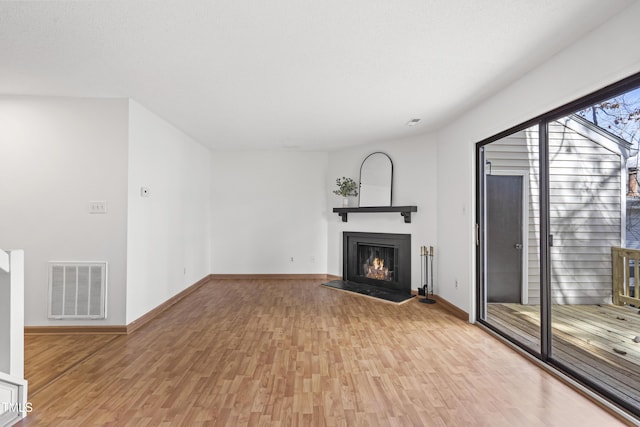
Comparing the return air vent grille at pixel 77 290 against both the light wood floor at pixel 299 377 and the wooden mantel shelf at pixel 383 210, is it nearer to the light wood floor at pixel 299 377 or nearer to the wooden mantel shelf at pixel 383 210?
the light wood floor at pixel 299 377

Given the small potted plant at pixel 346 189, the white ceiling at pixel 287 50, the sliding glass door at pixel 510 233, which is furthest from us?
the small potted plant at pixel 346 189

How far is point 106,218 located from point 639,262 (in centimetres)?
455

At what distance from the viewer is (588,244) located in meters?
2.65

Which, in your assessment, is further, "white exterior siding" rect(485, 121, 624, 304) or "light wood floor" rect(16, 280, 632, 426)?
"white exterior siding" rect(485, 121, 624, 304)

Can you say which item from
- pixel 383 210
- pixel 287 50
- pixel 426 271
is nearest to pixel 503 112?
pixel 287 50

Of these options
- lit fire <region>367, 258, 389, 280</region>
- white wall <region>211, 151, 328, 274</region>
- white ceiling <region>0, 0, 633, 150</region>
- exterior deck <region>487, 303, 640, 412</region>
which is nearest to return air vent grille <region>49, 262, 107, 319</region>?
white ceiling <region>0, 0, 633, 150</region>

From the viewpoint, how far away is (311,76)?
103 inches

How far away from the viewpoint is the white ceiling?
176 centimetres

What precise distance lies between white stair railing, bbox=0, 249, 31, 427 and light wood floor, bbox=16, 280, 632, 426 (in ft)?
0.41

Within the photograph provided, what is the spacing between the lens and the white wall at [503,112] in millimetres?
1811

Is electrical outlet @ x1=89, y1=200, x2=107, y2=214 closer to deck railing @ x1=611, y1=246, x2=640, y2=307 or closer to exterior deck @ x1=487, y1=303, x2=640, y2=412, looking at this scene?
exterior deck @ x1=487, y1=303, x2=640, y2=412

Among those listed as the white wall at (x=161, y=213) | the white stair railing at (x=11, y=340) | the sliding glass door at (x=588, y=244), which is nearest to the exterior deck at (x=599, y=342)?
the sliding glass door at (x=588, y=244)

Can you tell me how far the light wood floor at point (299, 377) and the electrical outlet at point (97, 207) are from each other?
1.27 m

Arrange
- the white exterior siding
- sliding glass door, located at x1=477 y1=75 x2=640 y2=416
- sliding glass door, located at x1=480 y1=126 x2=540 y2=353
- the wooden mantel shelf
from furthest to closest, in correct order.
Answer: the wooden mantel shelf → sliding glass door, located at x1=480 y1=126 x2=540 y2=353 → the white exterior siding → sliding glass door, located at x1=477 y1=75 x2=640 y2=416
